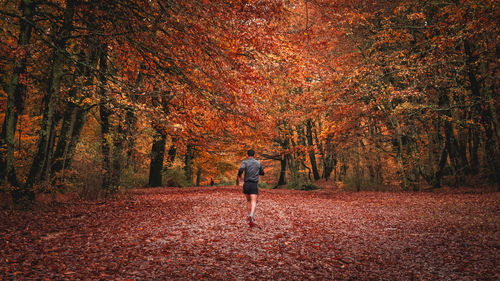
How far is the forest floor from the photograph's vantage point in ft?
13.2

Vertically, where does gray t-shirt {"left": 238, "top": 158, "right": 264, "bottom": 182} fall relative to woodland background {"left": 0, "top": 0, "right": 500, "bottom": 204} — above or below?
below

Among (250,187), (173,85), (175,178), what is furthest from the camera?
(175,178)

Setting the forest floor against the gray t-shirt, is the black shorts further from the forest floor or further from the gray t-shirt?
the forest floor

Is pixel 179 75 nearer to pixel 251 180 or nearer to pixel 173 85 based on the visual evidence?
pixel 173 85

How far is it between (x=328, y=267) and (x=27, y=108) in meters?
19.0

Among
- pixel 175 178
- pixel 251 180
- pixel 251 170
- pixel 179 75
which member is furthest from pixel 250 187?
pixel 175 178

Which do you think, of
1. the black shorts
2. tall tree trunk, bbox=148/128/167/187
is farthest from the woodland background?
the black shorts

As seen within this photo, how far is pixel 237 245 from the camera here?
5.35 meters

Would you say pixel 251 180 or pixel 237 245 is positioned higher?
pixel 251 180

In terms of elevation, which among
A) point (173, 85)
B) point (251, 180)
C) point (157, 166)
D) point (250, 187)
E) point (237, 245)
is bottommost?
point (237, 245)

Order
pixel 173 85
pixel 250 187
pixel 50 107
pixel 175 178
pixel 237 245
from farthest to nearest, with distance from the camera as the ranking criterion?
pixel 175 178 → pixel 173 85 → pixel 50 107 → pixel 250 187 → pixel 237 245

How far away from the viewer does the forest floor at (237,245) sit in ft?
13.2

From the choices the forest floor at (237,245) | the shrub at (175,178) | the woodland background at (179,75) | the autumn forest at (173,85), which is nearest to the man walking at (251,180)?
the forest floor at (237,245)

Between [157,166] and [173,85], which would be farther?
[157,166]
